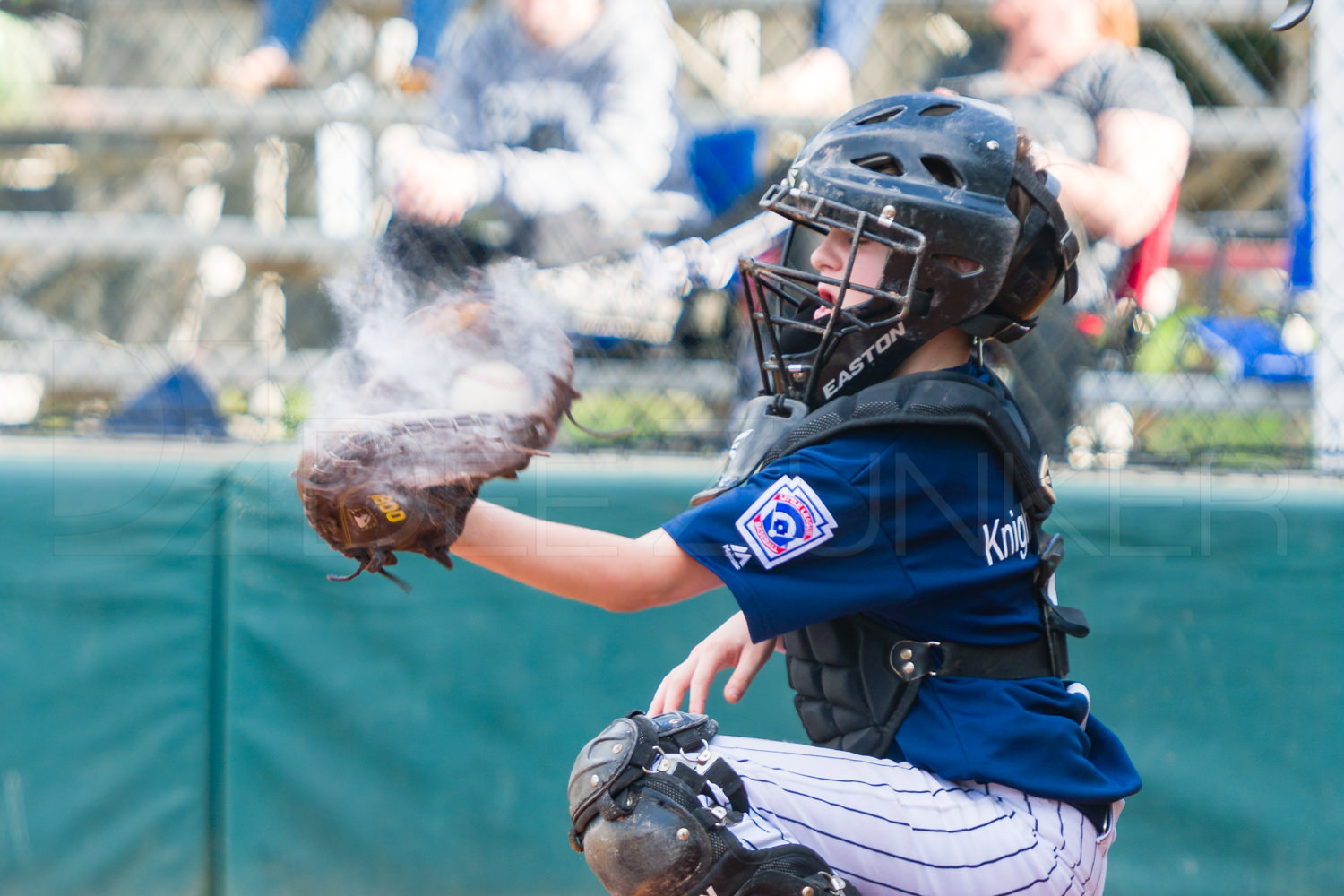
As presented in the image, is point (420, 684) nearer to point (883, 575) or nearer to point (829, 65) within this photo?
point (883, 575)

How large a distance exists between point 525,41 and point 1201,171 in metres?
2.41

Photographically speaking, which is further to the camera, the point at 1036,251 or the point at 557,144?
the point at 557,144

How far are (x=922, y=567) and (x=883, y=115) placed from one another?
0.74m

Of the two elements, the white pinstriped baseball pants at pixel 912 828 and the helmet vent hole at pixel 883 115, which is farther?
the helmet vent hole at pixel 883 115

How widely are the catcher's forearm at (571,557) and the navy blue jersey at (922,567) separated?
4 cm

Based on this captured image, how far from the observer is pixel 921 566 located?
172cm

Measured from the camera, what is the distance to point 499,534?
1669 mm

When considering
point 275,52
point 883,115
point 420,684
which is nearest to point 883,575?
point 883,115

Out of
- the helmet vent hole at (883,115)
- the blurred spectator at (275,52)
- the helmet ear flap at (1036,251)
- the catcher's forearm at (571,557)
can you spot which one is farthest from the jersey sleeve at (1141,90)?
the blurred spectator at (275,52)

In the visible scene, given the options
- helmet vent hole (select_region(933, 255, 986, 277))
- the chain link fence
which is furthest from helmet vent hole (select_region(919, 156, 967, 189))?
the chain link fence

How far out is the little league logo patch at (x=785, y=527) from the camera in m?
1.65

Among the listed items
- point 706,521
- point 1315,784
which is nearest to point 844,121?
point 706,521

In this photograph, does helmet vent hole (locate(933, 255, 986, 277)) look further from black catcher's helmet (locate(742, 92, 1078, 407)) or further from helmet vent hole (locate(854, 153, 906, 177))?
helmet vent hole (locate(854, 153, 906, 177))

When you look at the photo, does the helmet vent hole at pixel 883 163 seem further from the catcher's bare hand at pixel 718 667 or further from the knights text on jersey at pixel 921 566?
the catcher's bare hand at pixel 718 667
